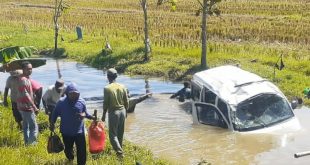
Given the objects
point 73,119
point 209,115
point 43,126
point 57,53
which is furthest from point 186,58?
point 73,119

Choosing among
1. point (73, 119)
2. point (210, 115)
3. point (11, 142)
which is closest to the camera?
point (73, 119)

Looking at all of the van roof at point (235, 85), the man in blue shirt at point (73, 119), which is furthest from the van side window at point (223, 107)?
the man in blue shirt at point (73, 119)

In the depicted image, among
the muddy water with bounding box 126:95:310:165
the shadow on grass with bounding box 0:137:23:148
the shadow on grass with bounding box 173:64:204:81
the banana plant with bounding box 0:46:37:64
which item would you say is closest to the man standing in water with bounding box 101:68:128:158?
the banana plant with bounding box 0:46:37:64

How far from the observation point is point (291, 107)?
13469 mm

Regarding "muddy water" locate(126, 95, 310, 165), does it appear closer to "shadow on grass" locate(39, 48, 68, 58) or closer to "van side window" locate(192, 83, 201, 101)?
"van side window" locate(192, 83, 201, 101)

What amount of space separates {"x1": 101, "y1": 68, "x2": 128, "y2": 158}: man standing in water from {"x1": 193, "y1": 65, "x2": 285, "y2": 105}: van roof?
3769mm

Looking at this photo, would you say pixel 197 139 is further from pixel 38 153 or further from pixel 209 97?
pixel 38 153

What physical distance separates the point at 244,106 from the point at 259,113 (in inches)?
16.5

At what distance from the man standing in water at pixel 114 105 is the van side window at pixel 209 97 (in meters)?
4.04

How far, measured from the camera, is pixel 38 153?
9445 millimetres

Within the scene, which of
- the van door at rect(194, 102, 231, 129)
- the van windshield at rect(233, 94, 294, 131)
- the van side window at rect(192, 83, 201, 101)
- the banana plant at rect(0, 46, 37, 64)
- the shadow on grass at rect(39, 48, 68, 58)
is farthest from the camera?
the shadow on grass at rect(39, 48, 68, 58)

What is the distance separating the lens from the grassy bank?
8.98 metres

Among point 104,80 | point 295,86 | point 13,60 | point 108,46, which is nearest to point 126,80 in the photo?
point 104,80

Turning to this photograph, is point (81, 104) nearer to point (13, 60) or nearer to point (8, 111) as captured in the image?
point (13, 60)
